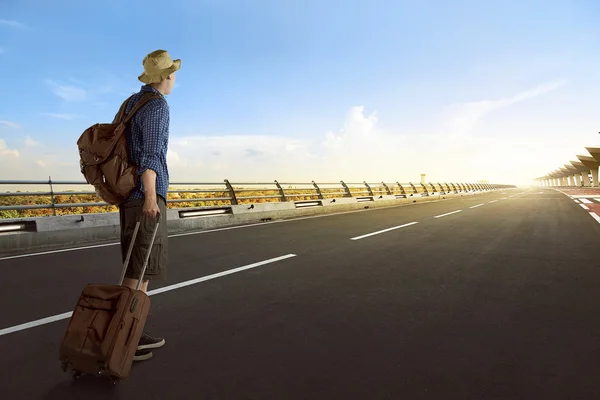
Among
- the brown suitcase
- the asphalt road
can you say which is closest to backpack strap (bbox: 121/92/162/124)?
the brown suitcase

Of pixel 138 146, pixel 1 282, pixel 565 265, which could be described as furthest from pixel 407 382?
pixel 1 282

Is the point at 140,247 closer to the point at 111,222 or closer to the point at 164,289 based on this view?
the point at 164,289

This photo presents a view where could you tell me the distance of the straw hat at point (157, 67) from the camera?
281 cm

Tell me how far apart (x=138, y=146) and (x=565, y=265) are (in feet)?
20.6

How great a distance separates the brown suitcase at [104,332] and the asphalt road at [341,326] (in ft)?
0.65

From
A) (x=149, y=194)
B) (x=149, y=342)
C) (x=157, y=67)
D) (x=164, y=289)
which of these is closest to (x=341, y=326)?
(x=149, y=342)

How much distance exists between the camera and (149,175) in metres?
2.66

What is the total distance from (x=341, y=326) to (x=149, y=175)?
205 centimetres

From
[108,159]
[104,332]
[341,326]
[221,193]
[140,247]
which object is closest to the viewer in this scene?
[104,332]

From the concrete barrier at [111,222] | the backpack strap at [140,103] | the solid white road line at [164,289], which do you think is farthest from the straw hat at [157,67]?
the concrete barrier at [111,222]

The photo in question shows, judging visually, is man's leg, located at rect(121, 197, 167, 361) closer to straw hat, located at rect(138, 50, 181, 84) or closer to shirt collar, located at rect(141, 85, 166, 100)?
shirt collar, located at rect(141, 85, 166, 100)

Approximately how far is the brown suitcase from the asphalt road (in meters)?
0.20

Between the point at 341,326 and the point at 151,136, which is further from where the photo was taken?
the point at 341,326

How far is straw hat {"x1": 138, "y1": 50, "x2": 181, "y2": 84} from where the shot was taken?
2.81 m
